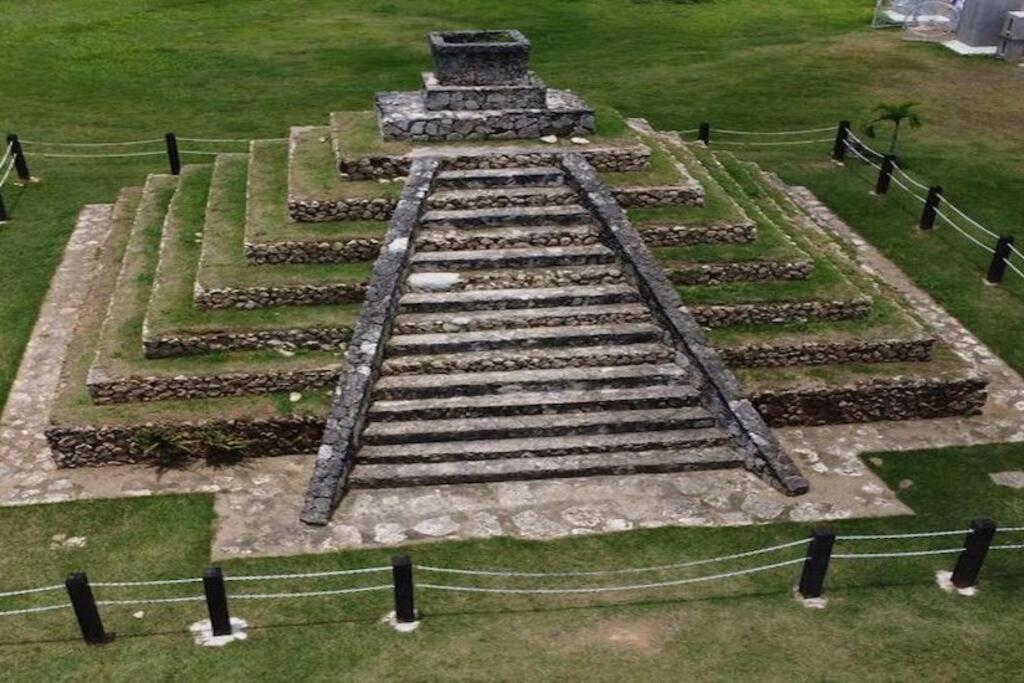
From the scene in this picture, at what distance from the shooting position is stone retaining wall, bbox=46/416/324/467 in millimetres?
11117

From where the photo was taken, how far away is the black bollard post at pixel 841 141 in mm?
21484

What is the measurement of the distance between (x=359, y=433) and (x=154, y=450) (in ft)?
8.41

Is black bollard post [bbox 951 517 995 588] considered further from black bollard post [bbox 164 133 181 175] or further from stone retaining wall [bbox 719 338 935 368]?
black bollard post [bbox 164 133 181 175]

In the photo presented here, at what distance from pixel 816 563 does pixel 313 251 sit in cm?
810

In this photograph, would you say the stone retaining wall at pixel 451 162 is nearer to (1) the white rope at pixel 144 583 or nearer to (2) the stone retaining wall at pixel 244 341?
(2) the stone retaining wall at pixel 244 341

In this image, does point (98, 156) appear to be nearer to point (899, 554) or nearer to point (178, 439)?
point (178, 439)

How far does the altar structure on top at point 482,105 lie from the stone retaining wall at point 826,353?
5.16 metres

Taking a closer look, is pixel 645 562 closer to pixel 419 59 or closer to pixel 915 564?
pixel 915 564

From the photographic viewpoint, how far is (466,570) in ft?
32.0

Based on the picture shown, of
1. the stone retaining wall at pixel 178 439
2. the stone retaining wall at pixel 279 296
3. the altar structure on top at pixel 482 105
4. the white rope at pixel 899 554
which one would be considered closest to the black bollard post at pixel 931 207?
the altar structure on top at pixel 482 105

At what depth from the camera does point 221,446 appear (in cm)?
1126

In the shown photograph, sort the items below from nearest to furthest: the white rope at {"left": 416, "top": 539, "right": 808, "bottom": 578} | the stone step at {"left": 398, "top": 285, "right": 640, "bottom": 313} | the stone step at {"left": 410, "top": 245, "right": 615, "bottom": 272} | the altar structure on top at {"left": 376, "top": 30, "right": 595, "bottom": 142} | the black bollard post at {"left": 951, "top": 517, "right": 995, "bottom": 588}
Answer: the black bollard post at {"left": 951, "top": 517, "right": 995, "bottom": 588} < the white rope at {"left": 416, "top": 539, "right": 808, "bottom": 578} < the stone step at {"left": 398, "top": 285, "right": 640, "bottom": 313} < the stone step at {"left": 410, "top": 245, "right": 615, "bottom": 272} < the altar structure on top at {"left": 376, "top": 30, "right": 595, "bottom": 142}

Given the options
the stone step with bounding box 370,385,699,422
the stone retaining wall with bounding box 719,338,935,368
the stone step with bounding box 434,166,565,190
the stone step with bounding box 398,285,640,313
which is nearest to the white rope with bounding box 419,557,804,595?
the stone step with bounding box 370,385,699,422

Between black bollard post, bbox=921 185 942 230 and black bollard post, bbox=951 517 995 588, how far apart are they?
10120 millimetres
